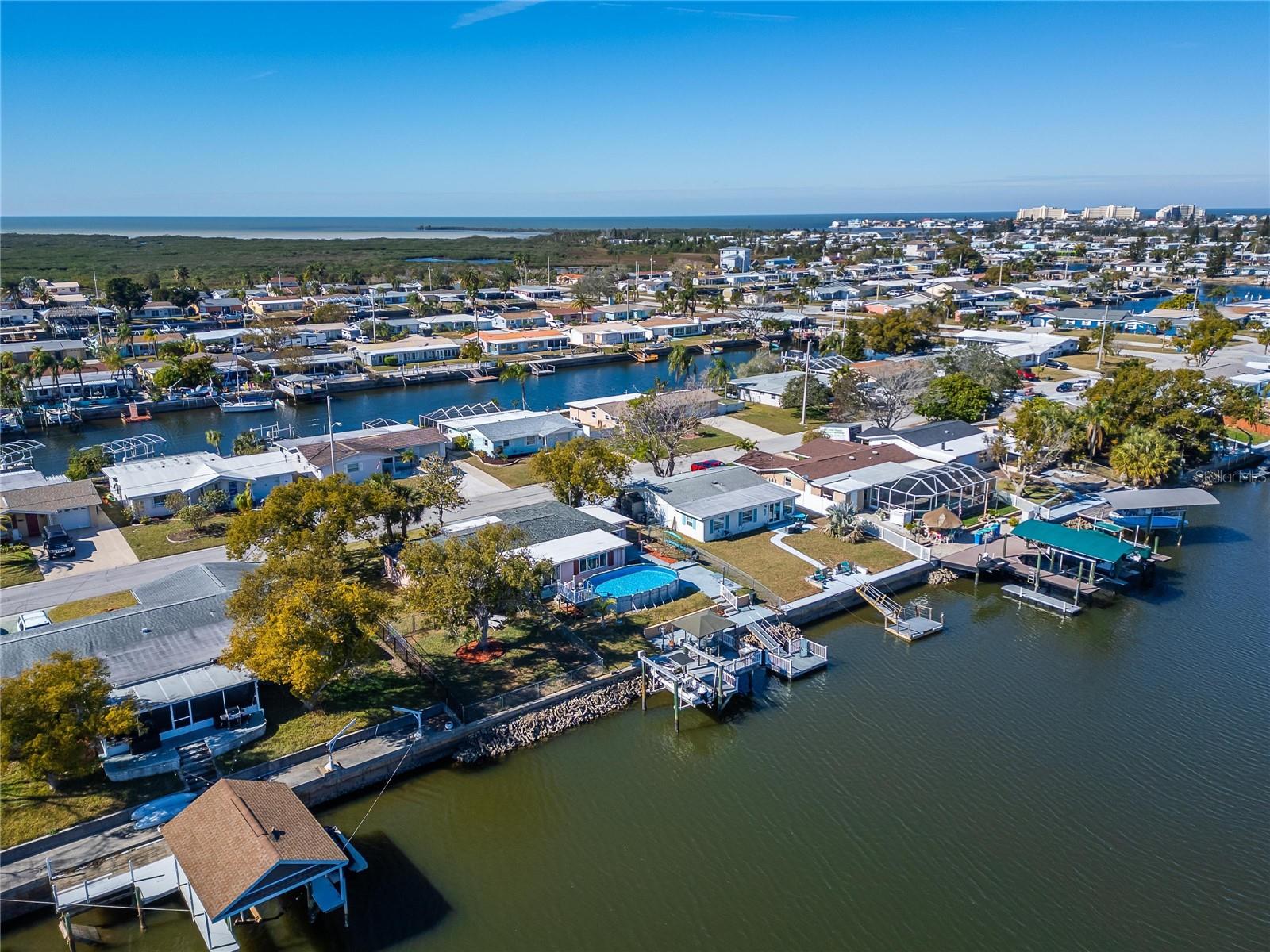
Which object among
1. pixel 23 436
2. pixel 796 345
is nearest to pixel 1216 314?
pixel 796 345

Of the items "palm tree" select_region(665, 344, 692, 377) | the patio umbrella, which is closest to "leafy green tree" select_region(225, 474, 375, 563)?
the patio umbrella

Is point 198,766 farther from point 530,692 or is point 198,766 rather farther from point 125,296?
point 125,296

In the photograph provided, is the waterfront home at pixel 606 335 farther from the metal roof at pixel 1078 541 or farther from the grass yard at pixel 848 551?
the metal roof at pixel 1078 541

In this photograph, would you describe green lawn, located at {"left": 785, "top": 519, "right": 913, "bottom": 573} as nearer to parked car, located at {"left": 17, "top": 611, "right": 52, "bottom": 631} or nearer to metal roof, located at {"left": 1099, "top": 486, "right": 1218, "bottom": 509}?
metal roof, located at {"left": 1099, "top": 486, "right": 1218, "bottom": 509}

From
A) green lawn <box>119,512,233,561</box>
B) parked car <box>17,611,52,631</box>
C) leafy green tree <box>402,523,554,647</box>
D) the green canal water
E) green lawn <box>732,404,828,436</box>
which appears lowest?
the green canal water

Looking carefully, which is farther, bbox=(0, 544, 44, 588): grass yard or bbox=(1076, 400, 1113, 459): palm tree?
bbox=(1076, 400, 1113, 459): palm tree

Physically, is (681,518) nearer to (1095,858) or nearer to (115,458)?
(1095,858)
